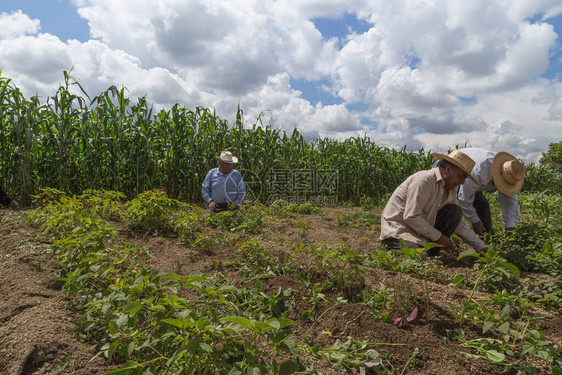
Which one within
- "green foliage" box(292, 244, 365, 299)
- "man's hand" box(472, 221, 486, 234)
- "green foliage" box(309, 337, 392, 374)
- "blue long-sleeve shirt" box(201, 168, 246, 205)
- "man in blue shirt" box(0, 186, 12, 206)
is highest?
"blue long-sleeve shirt" box(201, 168, 246, 205)

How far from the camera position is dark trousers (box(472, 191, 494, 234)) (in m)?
4.71

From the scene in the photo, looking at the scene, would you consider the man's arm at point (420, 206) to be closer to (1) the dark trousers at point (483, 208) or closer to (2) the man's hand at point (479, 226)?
(2) the man's hand at point (479, 226)

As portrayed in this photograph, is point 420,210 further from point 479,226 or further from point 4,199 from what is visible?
point 4,199

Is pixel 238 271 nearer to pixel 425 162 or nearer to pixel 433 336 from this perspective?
pixel 433 336

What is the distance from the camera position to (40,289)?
6.92ft

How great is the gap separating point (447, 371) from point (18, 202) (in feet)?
23.1

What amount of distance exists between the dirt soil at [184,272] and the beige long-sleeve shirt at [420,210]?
71 centimetres

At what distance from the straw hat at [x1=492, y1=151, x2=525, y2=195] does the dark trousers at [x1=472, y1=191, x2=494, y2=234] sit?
622 mm

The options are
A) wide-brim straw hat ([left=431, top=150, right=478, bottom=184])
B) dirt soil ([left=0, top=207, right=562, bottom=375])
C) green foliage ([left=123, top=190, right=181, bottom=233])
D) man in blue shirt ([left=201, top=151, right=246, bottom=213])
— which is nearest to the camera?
dirt soil ([left=0, top=207, right=562, bottom=375])

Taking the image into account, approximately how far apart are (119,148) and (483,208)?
21.2 feet

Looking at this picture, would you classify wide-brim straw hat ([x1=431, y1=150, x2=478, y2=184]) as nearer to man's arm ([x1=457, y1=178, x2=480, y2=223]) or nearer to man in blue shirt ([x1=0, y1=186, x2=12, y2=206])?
man's arm ([x1=457, y1=178, x2=480, y2=223])

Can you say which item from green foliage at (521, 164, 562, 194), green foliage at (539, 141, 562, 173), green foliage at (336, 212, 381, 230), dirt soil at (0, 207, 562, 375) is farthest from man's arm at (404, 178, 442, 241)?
green foliage at (539, 141, 562, 173)

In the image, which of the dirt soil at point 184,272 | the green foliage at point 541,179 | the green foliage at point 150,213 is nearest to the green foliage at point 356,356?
the dirt soil at point 184,272

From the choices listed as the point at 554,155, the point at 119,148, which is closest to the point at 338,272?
the point at 119,148
